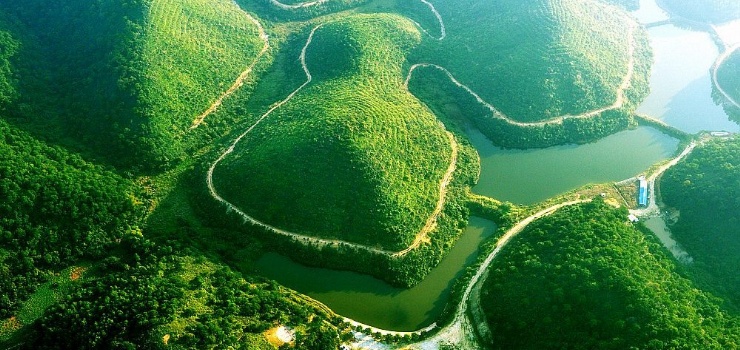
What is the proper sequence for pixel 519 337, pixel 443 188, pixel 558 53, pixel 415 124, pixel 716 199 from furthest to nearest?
pixel 558 53
pixel 415 124
pixel 443 188
pixel 716 199
pixel 519 337

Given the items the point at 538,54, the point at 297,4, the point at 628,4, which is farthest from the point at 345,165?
the point at 628,4

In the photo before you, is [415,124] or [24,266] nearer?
[24,266]

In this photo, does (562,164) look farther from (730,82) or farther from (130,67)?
(130,67)

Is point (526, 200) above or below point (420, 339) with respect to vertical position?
above

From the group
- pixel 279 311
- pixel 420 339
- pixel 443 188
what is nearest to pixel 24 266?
pixel 279 311

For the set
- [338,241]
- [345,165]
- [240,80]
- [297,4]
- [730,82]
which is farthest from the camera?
[297,4]

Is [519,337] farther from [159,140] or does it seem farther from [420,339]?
[159,140]

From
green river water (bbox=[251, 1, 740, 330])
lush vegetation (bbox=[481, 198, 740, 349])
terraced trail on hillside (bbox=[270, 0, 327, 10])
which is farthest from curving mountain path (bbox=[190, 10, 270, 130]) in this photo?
lush vegetation (bbox=[481, 198, 740, 349])
